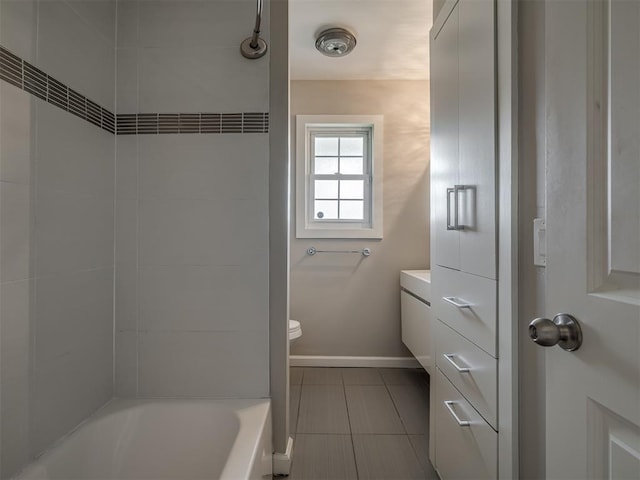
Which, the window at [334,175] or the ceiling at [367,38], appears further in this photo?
the window at [334,175]

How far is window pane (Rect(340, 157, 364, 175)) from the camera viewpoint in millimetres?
2971

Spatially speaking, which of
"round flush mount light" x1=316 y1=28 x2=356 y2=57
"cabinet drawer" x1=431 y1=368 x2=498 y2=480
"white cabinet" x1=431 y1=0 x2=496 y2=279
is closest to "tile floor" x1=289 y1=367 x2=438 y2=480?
"cabinet drawer" x1=431 y1=368 x2=498 y2=480

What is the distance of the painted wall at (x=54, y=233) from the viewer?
99 cm

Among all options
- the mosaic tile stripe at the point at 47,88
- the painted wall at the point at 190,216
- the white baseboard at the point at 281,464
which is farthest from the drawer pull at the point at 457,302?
the mosaic tile stripe at the point at 47,88

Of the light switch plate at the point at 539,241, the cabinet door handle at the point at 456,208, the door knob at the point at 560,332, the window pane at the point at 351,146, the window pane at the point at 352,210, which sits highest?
the window pane at the point at 351,146

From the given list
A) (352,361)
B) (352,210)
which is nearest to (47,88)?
(352,210)

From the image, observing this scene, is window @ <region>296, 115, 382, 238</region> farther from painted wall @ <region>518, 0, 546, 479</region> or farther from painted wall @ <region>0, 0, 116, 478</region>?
painted wall @ <region>518, 0, 546, 479</region>

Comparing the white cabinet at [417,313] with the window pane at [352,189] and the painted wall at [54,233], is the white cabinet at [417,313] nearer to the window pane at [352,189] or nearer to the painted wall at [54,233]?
the window pane at [352,189]

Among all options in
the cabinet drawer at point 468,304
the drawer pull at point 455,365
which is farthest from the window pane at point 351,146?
the drawer pull at point 455,365

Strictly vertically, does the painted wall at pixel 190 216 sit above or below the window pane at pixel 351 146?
below

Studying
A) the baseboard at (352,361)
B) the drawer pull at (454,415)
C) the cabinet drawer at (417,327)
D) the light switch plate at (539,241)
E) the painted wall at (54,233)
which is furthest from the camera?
the baseboard at (352,361)

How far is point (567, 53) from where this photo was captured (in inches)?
24.4

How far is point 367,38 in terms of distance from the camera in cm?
229

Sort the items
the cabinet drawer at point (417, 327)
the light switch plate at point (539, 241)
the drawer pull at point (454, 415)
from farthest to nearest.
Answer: the cabinet drawer at point (417, 327) → the drawer pull at point (454, 415) → the light switch plate at point (539, 241)
